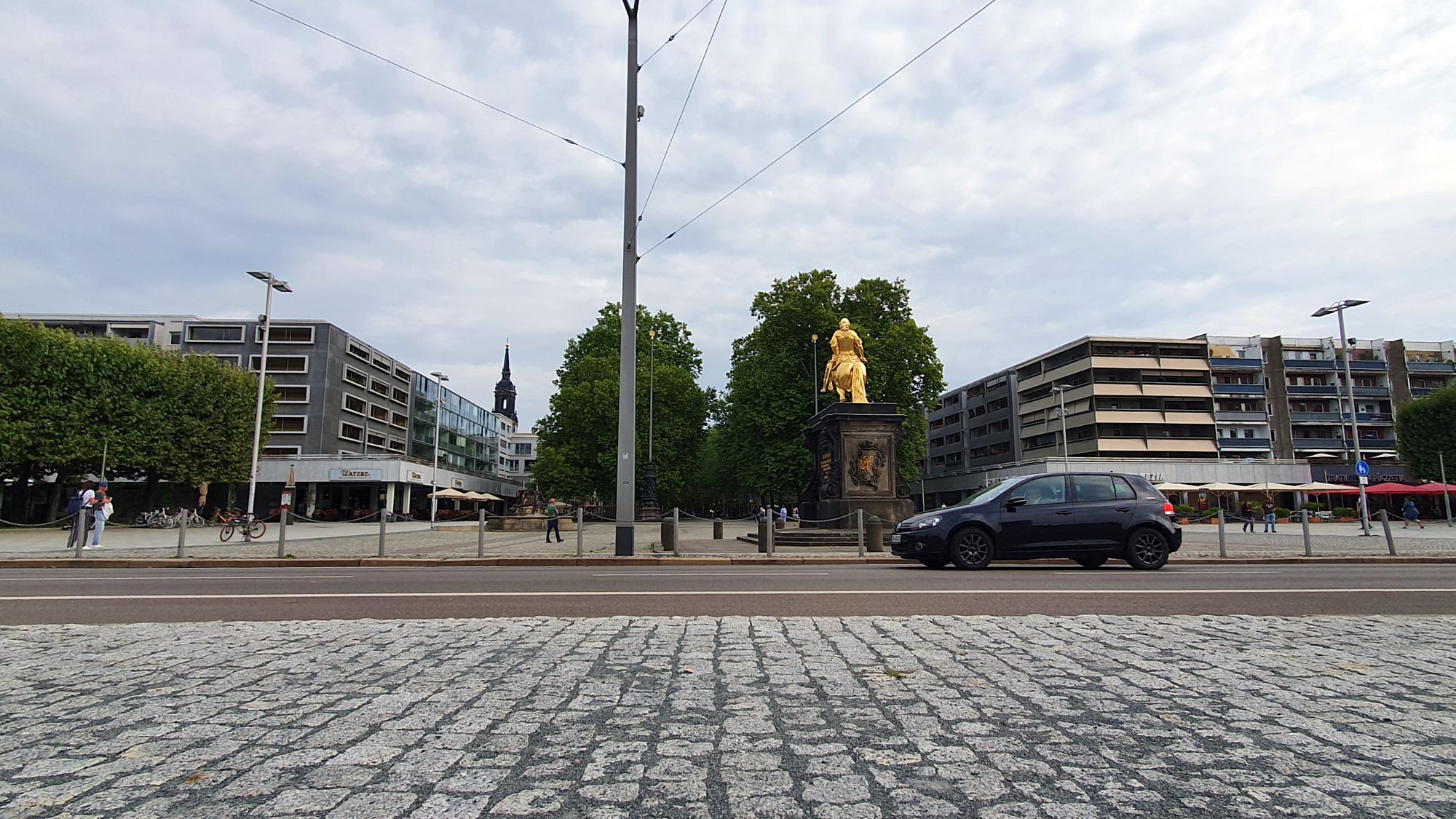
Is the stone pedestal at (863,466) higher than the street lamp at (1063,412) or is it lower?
lower

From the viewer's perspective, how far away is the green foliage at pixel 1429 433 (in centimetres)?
5291

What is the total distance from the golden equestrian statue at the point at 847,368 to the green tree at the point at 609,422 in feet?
84.0

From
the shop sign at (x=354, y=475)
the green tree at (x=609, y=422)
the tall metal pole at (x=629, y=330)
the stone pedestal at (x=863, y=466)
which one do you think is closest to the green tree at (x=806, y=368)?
the green tree at (x=609, y=422)

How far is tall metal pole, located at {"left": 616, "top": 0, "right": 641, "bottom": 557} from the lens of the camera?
16.5 metres

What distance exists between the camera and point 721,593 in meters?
8.70

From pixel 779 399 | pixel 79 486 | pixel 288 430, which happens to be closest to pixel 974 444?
pixel 779 399

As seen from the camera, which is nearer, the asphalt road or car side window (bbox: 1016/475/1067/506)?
the asphalt road

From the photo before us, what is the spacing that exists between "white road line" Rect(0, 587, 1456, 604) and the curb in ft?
18.3

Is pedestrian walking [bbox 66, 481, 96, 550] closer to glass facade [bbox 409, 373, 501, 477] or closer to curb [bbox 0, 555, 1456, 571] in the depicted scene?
curb [bbox 0, 555, 1456, 571]

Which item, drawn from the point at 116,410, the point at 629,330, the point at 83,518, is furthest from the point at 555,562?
the point at 116,410

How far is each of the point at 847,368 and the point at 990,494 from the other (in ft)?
40.9

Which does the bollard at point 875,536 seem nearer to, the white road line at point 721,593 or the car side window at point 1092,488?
the car side window at point 1092,488

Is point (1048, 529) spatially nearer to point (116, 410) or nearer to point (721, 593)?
point (721, 593)

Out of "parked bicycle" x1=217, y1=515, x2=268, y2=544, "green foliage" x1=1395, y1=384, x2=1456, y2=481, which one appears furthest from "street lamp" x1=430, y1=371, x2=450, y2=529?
"green foliage" x1=1395, y1=384, x2=1456, y2=481
